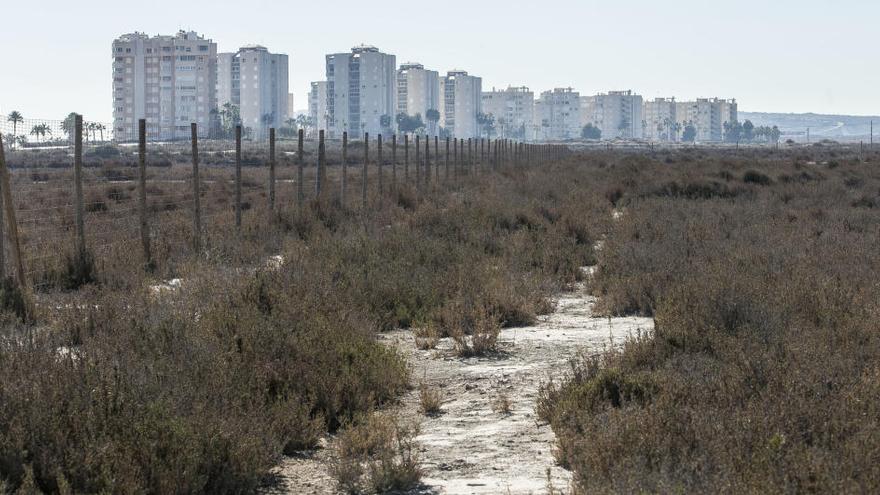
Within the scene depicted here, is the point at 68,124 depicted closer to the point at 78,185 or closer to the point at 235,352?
the point at 78,185

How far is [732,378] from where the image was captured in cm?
664

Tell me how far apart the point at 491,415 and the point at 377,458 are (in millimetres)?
1484

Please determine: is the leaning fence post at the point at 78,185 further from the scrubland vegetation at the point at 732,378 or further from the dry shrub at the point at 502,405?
the dry shrub at the point at 502,405

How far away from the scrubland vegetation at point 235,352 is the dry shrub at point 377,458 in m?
0.01

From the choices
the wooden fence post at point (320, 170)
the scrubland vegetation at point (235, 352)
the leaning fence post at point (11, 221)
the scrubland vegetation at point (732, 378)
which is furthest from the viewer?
the wooden fence post at point (320, 170)

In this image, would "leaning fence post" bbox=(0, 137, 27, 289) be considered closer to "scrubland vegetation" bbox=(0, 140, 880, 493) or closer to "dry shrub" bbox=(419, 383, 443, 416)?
"scrubland vegetation" bbox=(0, 140, 880, 493)

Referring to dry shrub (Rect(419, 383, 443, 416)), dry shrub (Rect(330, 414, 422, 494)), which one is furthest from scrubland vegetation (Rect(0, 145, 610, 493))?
dry shrub (Rect(419, 383, 443, 416))

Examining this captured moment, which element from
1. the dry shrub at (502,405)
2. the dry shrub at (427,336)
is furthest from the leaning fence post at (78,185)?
the dry shrub at (502,405)

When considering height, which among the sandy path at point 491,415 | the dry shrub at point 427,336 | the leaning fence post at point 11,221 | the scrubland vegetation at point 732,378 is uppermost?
the leaning fence post at point 11,221

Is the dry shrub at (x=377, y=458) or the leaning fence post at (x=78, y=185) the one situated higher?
the leaning fence post at (x=78, y=185)

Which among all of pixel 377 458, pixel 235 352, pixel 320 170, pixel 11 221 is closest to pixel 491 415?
pixel 377 458

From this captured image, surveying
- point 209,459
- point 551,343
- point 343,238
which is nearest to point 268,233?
point 343,238

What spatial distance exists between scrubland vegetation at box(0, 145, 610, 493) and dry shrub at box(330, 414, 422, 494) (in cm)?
1

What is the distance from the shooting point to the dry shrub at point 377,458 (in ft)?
18.2
